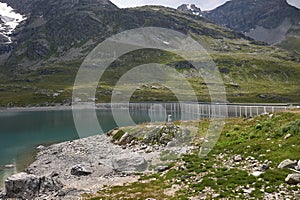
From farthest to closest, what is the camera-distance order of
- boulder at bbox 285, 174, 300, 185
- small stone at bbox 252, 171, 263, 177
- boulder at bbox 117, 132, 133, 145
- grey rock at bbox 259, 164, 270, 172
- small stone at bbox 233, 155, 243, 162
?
boulder at bbox 117, 132, 133, 145 → small stone at bbox 233, 155, 243, 162 → grey rock at bbox 259, 164, 270, 172 → small stone at bbox 252, 171, 263, 177 → boulder at bbox 285, 174, 300, 185

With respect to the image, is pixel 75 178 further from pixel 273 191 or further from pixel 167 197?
pixel 273 191

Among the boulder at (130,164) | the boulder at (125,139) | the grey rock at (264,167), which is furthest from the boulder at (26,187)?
the boulder at (125,139)

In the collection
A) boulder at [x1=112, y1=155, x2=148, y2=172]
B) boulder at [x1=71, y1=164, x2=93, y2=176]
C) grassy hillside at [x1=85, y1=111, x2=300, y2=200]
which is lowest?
boulder at [x1=71, y1=164, x2=93, y2=176]

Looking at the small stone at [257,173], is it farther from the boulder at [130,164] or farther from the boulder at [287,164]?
the boulder at [130,164]

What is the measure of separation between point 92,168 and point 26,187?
31.0 feet

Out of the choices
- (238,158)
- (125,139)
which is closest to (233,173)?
(238,158)

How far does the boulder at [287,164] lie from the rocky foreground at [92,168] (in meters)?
11.0

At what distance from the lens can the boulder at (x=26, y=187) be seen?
25.8 m

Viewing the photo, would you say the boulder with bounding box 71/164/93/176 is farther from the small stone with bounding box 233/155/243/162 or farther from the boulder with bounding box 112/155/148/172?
the small stone with bounding box 233/155/243/162

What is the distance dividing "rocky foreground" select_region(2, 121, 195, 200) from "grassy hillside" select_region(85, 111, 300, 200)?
2.92m

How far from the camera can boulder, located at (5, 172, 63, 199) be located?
84.7 feet

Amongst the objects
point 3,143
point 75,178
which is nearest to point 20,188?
point 75,178

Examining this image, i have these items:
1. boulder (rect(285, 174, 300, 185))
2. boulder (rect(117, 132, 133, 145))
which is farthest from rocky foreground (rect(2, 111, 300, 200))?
boulder (rect(117, 132, 133, 145))

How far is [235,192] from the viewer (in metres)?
18.7
